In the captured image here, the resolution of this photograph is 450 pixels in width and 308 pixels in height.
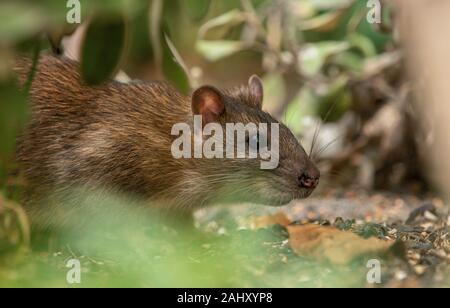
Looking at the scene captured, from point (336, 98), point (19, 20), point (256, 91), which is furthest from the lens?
point (336, 98)

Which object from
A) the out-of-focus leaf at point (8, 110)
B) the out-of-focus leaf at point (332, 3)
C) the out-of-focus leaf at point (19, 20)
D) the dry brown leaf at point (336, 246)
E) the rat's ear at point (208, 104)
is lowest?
the dry brown leaf at point (336, 246)

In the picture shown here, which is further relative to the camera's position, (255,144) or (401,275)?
(255,144)

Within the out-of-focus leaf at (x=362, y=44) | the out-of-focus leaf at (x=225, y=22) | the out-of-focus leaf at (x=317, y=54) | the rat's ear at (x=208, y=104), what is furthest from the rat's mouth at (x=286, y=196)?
the out-of-focus leaf at (x=362, y=44)

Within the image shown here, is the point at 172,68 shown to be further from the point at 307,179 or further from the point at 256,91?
the point at 256,91

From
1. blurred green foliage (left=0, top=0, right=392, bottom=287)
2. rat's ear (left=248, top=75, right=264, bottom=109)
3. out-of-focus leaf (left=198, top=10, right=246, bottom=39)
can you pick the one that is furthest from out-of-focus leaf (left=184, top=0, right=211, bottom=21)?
out-of-focus leaf (left=198, top=10, right=246, bottom=39)

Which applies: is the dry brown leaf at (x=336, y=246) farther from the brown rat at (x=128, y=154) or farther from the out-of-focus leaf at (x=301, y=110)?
the out-of-focus leaf at (x=301, y=110)

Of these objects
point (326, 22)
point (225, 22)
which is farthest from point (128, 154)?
point (326, 22)
